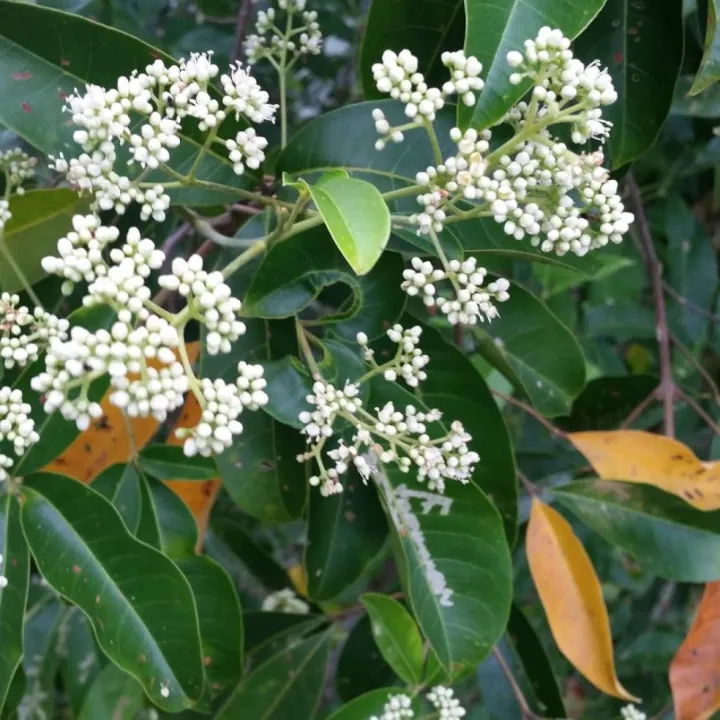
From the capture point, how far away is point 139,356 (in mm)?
563

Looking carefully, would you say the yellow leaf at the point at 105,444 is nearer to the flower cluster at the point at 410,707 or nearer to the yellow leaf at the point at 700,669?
the flower cluster at the point at 410,707

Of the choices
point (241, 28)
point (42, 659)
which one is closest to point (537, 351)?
point (241, 28)

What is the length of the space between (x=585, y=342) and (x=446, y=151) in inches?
50.7

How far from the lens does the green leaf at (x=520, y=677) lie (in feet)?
3.97

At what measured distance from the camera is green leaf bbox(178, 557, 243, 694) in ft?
3.30

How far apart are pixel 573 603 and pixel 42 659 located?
3.93 ft

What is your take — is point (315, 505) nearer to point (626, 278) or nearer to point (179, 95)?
point (179, 95)

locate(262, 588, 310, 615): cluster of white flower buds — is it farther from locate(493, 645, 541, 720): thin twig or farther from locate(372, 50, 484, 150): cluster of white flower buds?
locate(372, 50, 484, 150): cluster of white flower buds

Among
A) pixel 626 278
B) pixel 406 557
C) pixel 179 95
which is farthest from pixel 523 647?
pixel 626 278

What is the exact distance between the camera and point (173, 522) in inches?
40.3

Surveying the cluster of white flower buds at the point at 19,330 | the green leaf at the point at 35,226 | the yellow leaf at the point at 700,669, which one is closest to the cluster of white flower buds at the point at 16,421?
the cluster of white flower buds at the point at 19,330

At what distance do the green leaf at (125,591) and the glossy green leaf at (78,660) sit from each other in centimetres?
55

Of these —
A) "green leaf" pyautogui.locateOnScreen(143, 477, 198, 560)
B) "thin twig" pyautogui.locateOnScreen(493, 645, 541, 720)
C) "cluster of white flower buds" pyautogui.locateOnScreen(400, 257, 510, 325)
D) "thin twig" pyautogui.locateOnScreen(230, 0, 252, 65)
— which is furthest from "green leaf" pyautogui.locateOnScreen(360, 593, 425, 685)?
"thin twig" pyautogui.locateOnScreen(230, 0, 252, 65)

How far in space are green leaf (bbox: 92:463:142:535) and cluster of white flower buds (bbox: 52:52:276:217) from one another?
0.43 m
